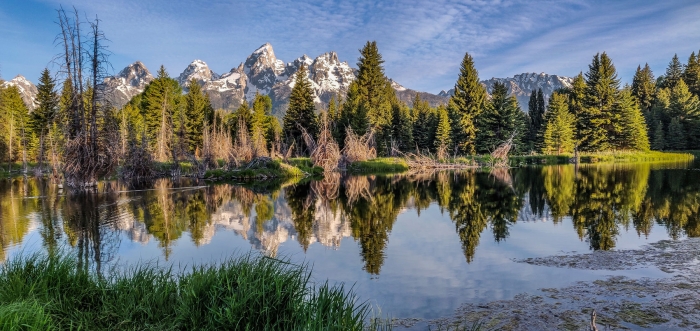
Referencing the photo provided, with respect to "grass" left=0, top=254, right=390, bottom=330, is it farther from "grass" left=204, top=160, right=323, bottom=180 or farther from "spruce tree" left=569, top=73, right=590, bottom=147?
"spruce tree" left=569, top=73, right=590, bottom=147

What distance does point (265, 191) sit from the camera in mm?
23641

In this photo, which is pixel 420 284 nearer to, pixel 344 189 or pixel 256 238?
pixel 256 238

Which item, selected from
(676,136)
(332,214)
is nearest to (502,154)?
(332,214)

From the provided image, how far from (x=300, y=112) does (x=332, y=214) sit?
39.6 metres

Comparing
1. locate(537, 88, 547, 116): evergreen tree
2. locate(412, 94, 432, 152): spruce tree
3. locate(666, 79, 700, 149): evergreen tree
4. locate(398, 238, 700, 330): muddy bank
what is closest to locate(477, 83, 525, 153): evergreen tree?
locate(412, 94, 432, 152): spruce tree

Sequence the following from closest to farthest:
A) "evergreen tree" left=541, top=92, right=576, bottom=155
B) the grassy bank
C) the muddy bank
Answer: the muddy bank < the grassy bank < "evergreen tree" left=541, top=92, right=576, bottom=155

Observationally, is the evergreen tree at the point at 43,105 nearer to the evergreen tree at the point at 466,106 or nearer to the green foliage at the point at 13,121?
the green foliage at the point at 13,121

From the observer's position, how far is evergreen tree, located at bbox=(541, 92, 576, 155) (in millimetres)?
54966

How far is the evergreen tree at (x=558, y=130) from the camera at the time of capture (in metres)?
55.0

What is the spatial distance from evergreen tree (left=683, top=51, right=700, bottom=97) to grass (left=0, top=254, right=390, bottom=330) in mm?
91554

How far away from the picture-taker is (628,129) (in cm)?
5397

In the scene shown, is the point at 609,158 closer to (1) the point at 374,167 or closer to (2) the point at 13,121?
(1) the point at 374,167

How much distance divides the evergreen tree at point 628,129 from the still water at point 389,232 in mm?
38576

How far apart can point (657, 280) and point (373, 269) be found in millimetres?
4850
